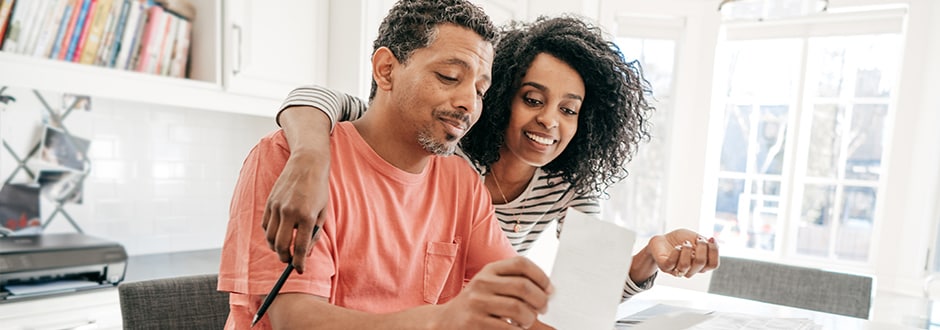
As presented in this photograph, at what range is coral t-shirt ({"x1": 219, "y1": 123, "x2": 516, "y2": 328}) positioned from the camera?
654 millimetres

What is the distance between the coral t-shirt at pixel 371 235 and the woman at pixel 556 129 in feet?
0.48

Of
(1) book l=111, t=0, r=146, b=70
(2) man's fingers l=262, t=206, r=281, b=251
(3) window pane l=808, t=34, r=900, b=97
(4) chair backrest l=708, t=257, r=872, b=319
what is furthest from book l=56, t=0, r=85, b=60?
(3) window pane l=808, t=34, r=900, b=97

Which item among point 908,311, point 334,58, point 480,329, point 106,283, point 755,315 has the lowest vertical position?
point 908,311

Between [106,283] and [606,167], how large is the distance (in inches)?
56.8

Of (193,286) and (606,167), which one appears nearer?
(193,286)

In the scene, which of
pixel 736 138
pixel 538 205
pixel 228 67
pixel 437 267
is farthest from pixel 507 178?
pixel 736 138

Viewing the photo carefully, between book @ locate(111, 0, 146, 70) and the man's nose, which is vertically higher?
book @ locate(111, 0, 146, 70)

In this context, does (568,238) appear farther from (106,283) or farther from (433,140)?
(106,283)

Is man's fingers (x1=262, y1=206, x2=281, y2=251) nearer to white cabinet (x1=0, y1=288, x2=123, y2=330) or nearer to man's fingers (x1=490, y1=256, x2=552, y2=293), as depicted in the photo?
man's fingers (x1=490, y1=256, x2=552, y2=293)

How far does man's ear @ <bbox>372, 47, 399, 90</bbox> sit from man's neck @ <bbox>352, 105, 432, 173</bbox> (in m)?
0.04

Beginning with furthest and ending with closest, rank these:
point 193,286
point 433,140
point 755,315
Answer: point 755,315, point 193,286, point 433,140

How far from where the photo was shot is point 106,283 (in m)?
1.45

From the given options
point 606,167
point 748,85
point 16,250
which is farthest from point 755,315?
point 748,85

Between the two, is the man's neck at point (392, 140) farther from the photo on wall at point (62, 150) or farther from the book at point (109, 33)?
the photo on wall at point (62, 150)
